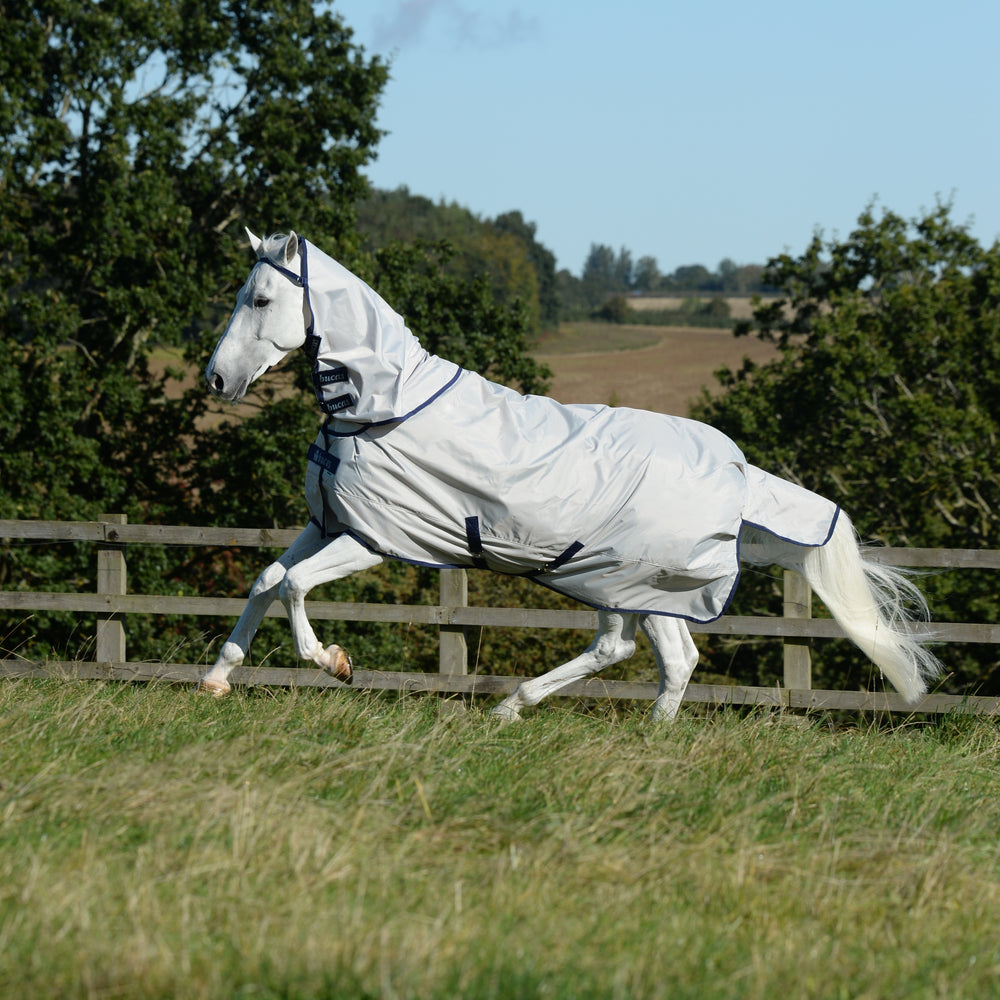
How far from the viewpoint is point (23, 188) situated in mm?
15578

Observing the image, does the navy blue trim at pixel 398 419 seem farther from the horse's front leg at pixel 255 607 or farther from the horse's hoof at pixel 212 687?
the horse's hoof at pixel 212 687

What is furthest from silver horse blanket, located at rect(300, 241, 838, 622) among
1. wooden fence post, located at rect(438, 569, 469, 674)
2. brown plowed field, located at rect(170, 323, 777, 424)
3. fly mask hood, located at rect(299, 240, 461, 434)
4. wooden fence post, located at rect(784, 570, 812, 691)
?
brown plowed field, located at rect(170, 323, 777, 424)

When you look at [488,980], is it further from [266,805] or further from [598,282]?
[598,282]

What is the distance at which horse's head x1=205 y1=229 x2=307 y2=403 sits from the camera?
469 cm

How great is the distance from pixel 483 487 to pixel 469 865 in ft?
6.31

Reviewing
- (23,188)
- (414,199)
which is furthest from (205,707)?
(414,199)

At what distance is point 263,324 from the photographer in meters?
4.73

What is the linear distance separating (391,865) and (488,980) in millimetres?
614

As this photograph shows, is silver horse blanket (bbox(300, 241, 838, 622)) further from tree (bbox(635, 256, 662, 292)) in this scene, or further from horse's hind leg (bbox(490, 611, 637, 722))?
tree (bbox(635, 256, 662, 292))

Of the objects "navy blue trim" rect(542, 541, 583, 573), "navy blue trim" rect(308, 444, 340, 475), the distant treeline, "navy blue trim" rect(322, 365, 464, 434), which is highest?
the distant treeline

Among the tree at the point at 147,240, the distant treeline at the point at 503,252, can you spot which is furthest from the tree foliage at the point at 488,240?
the tree at the point at 147,240

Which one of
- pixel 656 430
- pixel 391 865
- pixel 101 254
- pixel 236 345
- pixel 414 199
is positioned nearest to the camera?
pixel 391 865

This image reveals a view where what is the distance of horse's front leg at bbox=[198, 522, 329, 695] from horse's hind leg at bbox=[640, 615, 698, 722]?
151 centimetres

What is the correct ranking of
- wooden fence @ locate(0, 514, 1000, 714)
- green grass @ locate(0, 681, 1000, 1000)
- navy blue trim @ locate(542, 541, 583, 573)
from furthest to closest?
wooden fence @ locate(0, 514, 1000, 714) < navy blue trim @ locate(542, 541, 583, 573) < green grass @ locate(0, 681, 1000, 1000)
